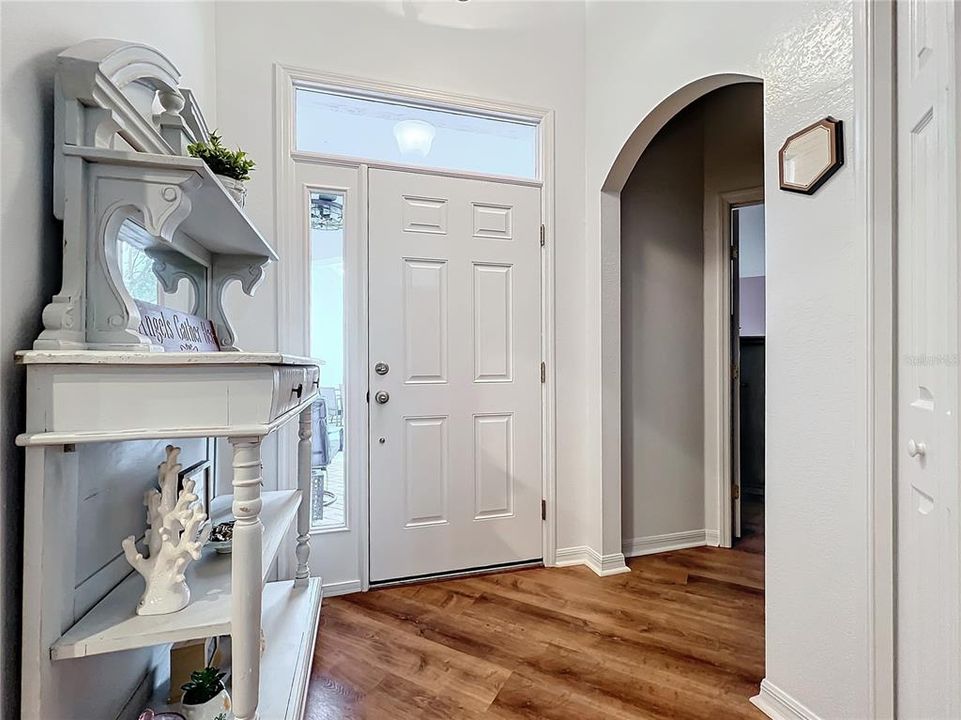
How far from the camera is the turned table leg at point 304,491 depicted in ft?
6.30

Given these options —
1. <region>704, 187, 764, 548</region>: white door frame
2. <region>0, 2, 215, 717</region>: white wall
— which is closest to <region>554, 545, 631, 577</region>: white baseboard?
<region>704, 187, 764, 548</region>: white door frame

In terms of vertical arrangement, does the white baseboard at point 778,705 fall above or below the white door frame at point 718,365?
below

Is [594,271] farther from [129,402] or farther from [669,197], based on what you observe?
[129,402]

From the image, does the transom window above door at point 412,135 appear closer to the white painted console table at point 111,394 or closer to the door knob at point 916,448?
the white painted console table at point 111,394

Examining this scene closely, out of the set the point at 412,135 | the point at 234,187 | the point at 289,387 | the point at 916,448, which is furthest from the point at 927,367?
the point at 412,135

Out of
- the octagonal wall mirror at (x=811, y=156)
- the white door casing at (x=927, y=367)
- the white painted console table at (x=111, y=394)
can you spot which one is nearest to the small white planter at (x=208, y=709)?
the white painted console table at (x=111, y=394)

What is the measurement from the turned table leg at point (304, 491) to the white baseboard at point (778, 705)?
167 centimetres

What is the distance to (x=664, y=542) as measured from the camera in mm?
2861

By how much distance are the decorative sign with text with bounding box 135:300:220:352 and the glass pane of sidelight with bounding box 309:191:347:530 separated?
70cm

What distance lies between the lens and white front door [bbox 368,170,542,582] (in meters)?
2.40

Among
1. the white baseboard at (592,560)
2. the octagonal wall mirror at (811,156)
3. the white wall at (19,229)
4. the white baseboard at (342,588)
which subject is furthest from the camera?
the white baseboard at (592,560)

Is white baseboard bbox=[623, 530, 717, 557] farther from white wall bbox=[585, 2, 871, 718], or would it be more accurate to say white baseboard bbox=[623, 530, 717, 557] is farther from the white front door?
white wall bbox=[585, 2, 871, 718]

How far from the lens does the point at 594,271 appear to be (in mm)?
2629

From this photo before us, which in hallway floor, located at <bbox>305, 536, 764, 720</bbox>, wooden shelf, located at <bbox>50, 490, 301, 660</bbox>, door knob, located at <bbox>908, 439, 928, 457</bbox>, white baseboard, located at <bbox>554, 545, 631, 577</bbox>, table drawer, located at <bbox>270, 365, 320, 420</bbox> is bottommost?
hallway floor, located at <bbox>305, 536, 764, 720</bbox>
